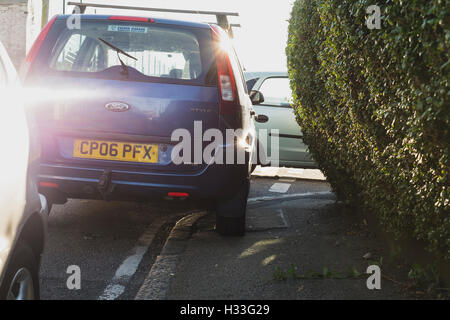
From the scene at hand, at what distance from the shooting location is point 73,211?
7531mm

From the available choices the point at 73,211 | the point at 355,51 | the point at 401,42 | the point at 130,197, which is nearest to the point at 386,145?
the point at 355,51

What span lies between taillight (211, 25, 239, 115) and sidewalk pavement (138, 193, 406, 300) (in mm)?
1189

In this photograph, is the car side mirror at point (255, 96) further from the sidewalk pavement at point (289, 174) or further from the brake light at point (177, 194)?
the sidewalk pavement at point (289, 174)

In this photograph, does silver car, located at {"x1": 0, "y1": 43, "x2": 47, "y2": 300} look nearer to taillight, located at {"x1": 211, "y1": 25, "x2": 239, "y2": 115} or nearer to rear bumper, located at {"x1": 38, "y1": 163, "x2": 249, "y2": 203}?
rear bumper, located at {"x1": 38, "y1": 163, "x2": 249, "y2": 203}

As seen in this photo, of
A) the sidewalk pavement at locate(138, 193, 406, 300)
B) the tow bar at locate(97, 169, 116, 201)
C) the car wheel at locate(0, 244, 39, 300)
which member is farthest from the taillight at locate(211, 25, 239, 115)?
the car wheel at locate(0, 244, 39, 300)

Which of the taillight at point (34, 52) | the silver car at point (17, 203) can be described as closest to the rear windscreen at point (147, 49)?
the taillight at point (34, 52)

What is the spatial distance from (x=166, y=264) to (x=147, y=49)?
1880 millimetres

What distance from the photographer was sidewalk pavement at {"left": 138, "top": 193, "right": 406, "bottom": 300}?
15.0 feet

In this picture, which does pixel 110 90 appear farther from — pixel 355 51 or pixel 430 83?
pixel 430 83

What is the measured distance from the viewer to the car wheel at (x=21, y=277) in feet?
9.66

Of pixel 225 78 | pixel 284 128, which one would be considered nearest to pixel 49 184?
pixel 225 78

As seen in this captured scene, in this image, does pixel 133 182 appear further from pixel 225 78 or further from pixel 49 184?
pixel 225 78

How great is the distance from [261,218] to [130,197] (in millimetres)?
2227

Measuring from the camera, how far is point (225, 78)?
589 centimetres
